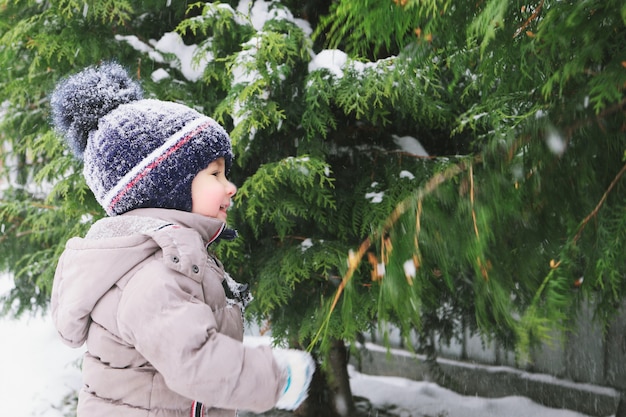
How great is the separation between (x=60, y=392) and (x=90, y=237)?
16.9 ft

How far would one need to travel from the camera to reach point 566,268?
64.7 inches

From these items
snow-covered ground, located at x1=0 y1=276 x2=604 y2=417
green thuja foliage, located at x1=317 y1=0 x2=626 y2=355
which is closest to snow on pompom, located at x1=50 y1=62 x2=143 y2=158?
green thuja foliage, located at x1=317 y1=0 x2=626 y2=355

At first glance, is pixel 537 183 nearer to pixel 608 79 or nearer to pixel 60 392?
pixel 608 79

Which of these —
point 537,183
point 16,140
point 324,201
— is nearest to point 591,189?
point 537,183

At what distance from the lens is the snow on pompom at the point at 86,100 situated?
1.77 meters

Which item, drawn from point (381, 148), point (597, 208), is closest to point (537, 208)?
point (597, 208)

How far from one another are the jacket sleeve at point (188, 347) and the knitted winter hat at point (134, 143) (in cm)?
32

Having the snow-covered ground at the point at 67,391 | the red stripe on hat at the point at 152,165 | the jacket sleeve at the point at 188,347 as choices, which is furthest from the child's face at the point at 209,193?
the snow-covered ground at the point at 67,391

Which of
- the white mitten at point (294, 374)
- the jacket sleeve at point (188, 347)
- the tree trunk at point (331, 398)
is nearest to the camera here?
the jacket sleeve at point (188, 347)

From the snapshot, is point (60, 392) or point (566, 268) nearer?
point (566, 268)

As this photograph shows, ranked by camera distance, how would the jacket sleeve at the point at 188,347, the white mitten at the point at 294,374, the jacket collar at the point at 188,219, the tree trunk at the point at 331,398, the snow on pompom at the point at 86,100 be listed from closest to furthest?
the jacket sleeve at the point at 188,347, the white mitten at the point at 294,374, the jacket collar at the point at 188,219, the snow on pompom at the point at 86,100, the tree trunk at the point at 331,398

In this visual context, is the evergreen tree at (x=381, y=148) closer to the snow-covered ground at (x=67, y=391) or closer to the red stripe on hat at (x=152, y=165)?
the red stripe on hat at (x=152, y=165)

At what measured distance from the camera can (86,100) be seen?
1.76m

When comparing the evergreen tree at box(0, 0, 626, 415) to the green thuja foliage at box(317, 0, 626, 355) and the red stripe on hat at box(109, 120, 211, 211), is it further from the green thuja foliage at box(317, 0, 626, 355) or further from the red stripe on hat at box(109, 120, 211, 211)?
the red stripe on hat at box(109, 120, 211, 211)
